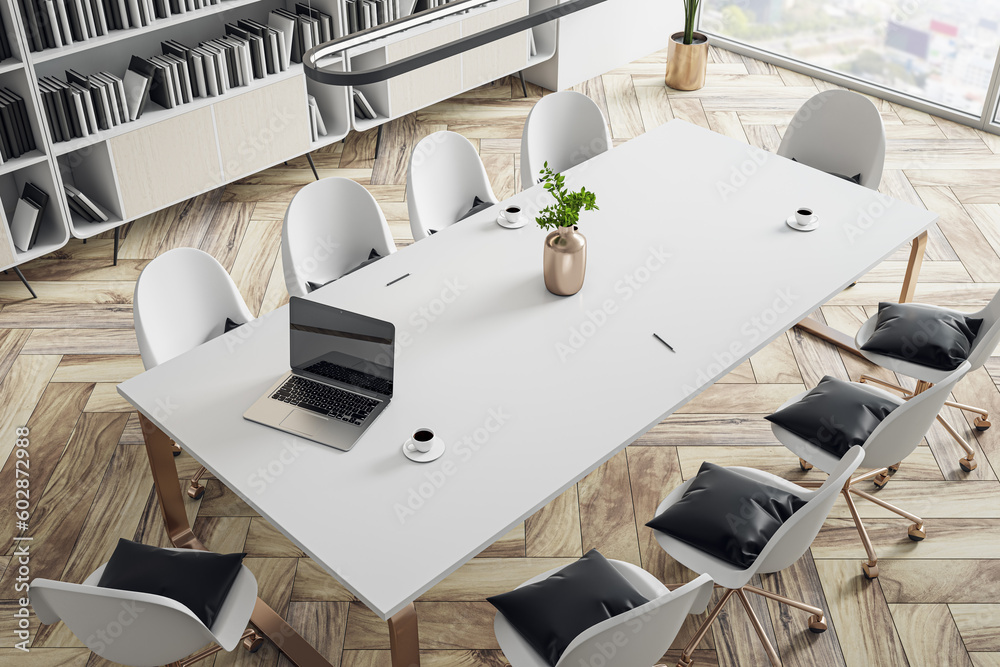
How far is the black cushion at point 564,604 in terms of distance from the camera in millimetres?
2355

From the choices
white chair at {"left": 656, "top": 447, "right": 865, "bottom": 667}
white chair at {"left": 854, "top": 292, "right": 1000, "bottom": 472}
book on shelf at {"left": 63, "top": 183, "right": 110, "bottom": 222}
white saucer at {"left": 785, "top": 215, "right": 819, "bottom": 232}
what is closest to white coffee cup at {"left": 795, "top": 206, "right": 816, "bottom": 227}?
Answer: white saucer at {"left": 785, "top": 215, "right": 819, "bottom": 232}

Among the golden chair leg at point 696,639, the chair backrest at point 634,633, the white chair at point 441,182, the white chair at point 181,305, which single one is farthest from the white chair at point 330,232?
the chair backrest at point 634,633

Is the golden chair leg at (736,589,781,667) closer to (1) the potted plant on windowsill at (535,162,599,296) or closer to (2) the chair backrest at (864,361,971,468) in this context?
(2) the chair backrest at (864,361,971,468)

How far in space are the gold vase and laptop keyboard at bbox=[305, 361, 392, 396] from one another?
2.52 ft

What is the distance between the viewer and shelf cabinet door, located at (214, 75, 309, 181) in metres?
4.97

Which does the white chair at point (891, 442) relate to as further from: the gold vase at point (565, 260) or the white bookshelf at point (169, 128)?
the white bookshelf at point (169, 128)

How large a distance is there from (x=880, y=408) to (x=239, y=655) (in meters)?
2.29

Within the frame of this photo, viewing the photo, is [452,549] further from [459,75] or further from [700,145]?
[459,75]

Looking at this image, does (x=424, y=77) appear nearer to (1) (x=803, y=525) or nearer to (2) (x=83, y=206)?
(2) (x=83, y=206)

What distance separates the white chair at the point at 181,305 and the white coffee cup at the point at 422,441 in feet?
3.45

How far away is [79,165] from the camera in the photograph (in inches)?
189

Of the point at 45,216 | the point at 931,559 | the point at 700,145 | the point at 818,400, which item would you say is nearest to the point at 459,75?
the point at 700,145

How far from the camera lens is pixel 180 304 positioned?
3.23 metres

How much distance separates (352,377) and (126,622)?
93 cm
